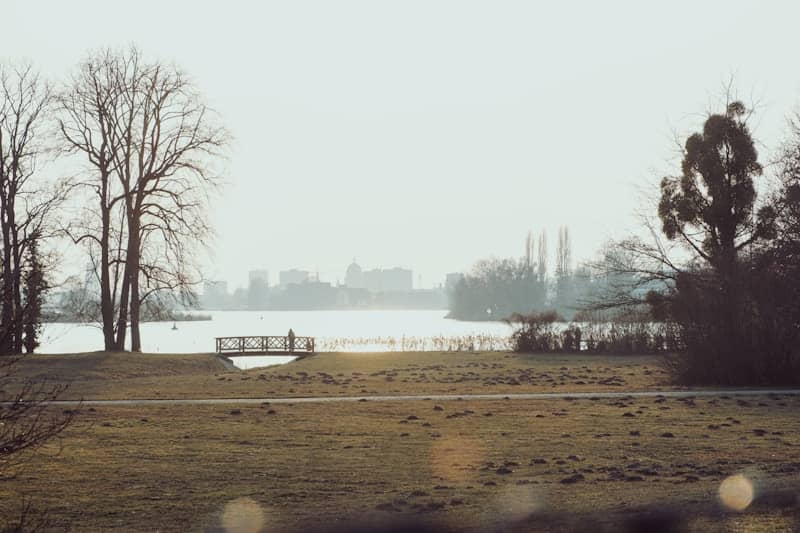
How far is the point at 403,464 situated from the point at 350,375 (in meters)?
21.9

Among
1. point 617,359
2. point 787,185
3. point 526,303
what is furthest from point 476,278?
point 787,185

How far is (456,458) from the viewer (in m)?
14.1

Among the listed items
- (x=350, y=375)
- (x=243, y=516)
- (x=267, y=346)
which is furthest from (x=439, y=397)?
(x=267, y=346)

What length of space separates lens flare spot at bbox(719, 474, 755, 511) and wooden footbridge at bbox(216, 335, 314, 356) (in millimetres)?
42736

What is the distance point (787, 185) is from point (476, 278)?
339 ft

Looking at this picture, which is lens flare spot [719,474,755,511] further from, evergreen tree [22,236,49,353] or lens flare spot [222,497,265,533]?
evergreen tree [22,236,49,353]

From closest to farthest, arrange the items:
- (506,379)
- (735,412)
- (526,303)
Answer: (735,412), (506,379), (526,303)

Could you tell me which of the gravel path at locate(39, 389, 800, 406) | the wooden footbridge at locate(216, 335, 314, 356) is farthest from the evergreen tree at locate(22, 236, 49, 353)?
the wooden footbridge at locate(216, 335, 314, 356)

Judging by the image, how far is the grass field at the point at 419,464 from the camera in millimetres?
10289

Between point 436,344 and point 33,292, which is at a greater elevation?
point 33,292

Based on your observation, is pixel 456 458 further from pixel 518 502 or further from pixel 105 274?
pixel 105 274

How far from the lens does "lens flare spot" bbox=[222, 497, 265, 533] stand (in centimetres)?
977

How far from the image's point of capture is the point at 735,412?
20266mm

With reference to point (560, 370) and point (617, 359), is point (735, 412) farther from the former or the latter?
point (617, 359)
